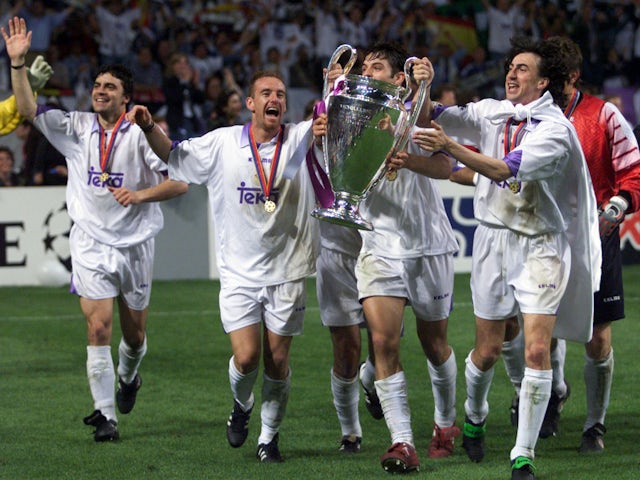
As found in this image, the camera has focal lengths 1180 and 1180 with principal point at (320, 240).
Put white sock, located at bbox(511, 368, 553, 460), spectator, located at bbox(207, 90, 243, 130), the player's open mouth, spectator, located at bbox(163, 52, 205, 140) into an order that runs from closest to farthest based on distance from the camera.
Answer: white sock, located at bbox(511, 368, 553, 460) → the player's open mouth → spectator, located at bbox(207, 90, 243, 130) → spectator, located at bbox(163, 52, 205, 140)

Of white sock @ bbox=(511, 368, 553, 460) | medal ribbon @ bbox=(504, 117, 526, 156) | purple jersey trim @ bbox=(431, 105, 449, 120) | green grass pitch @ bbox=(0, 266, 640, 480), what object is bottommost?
green grass pitch @ bbox=(0, 266, 640, 480)

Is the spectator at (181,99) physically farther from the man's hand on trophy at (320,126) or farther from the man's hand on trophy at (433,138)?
the man's hand on trophy at (433,138)

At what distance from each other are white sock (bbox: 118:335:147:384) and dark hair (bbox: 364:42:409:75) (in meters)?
2.49

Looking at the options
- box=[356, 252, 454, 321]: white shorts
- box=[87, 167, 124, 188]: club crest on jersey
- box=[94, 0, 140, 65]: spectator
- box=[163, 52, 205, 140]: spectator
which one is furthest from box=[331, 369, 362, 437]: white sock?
box=[94, 0, 140, 65]: spectator

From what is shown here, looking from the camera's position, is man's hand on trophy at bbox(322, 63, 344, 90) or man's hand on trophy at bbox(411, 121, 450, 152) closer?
man's hand on trophy at bbox(411, 121, 450, 152)

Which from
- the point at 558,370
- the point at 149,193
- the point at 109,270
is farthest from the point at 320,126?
the point at 558,370

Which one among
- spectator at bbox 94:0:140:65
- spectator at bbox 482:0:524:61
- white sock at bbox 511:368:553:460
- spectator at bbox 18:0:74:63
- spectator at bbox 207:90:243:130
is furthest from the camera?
spectator at bbox 482:0:524:61

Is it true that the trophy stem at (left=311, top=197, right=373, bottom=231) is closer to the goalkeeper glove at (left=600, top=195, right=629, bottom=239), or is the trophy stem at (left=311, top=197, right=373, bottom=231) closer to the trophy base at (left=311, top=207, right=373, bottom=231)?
the trophy base at (left=311, top=207, right=373, bottom=231)

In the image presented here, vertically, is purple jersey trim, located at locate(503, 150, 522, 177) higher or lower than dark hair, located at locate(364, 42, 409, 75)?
lower

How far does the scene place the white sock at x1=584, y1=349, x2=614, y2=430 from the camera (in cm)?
655

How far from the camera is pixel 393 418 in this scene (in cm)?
596

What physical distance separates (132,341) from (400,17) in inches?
499

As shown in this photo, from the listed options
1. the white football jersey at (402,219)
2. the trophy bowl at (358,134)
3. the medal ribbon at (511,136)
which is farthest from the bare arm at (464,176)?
the trophy bowl at (358,134)

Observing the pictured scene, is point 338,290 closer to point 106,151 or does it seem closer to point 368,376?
point 368,376
